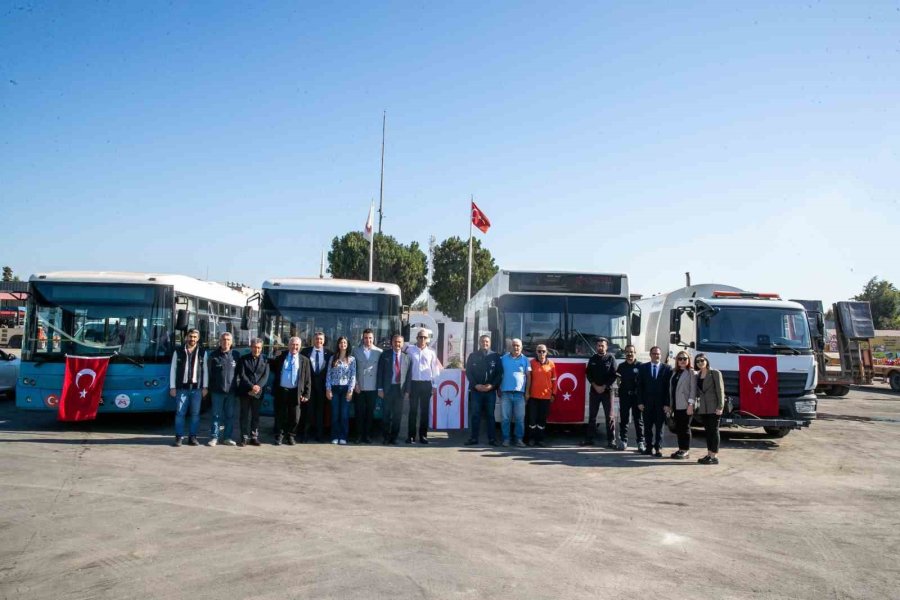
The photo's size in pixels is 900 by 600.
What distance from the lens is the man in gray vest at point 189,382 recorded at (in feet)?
36.7

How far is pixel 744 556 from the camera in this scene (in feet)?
20.2

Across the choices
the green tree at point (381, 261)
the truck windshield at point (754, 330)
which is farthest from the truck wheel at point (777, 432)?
the green tree at point (381, 261)

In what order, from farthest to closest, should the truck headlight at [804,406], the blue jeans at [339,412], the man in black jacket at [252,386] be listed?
the truck headlight at [804,406] → the blue jeans at [339,412] → the man in black jacket at [252,386]

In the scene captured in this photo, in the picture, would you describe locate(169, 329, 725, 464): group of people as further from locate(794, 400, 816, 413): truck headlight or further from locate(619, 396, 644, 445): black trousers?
locate(794, 400, 816, 413): truck headlight

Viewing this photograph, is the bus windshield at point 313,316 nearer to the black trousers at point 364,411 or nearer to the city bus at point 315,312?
the city bus at point 315,312

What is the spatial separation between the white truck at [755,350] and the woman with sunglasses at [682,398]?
141 cm

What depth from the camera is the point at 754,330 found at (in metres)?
13.3

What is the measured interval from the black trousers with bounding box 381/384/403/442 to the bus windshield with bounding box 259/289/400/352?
1031mm

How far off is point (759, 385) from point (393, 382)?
677 centimetres

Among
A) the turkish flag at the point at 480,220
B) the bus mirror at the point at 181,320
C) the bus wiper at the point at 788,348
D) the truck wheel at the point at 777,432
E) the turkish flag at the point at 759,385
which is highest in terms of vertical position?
the turkish flag at the point at 480,220

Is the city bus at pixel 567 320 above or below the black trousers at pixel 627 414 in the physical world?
above

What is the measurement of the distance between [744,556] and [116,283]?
36.0 ft

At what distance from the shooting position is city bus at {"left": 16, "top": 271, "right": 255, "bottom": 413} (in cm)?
1198

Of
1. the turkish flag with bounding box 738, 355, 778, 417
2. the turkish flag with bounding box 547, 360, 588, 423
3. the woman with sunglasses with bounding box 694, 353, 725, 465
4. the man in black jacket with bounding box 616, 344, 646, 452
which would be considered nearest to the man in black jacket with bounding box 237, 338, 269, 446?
the turkish flag with bounding box 547, 360, 588, 423
